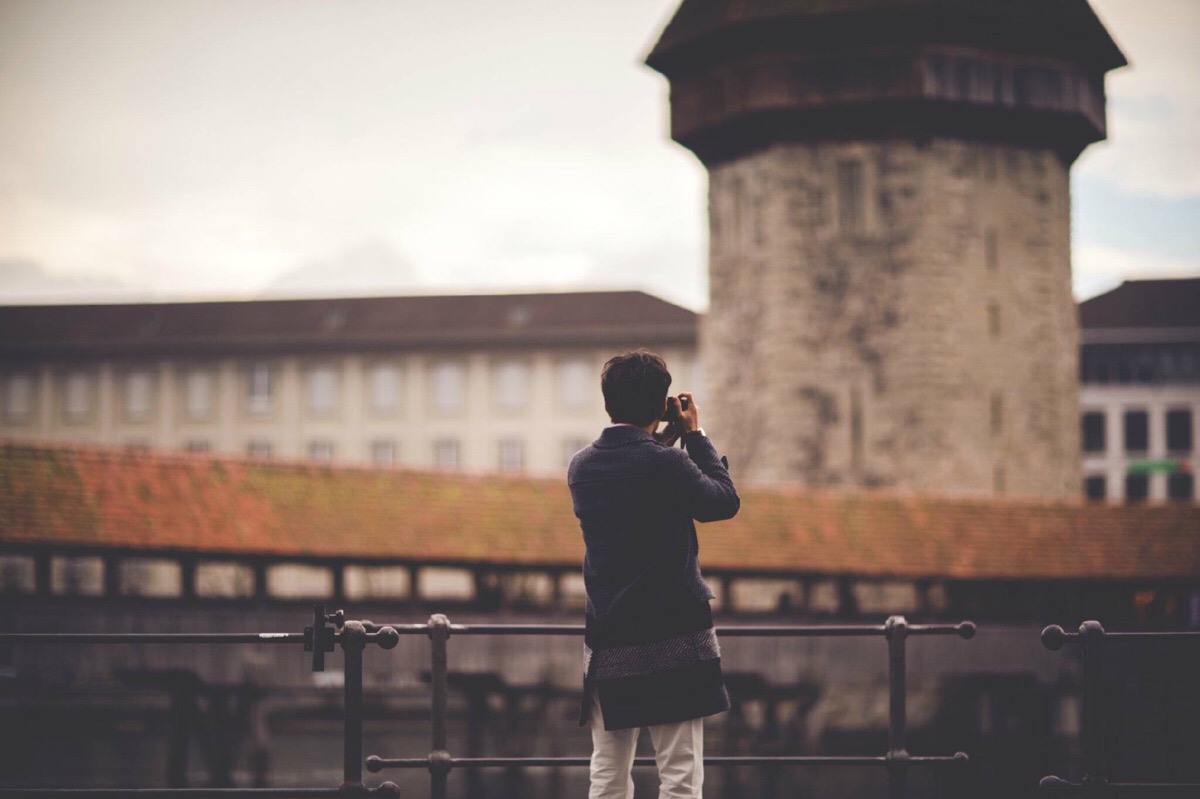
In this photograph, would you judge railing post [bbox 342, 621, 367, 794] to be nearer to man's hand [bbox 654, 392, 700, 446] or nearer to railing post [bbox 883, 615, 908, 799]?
man's hand [bbox 654, 392, 700, 446]

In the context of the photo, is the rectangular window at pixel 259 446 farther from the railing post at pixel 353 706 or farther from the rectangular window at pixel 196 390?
the railing post at pixel 353 706

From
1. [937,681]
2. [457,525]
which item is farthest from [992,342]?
[457,525]

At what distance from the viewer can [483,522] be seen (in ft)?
61.6

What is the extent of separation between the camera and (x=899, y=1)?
22375mm

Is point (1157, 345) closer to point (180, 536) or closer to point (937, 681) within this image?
point (937, 681)

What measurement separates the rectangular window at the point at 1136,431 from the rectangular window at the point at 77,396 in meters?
27.4

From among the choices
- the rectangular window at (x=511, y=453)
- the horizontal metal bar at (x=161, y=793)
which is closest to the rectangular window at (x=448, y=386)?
the rectangular window at (x=511, y=453)

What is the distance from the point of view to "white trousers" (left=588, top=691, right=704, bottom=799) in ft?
9.78

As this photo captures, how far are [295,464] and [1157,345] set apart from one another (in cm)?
3254

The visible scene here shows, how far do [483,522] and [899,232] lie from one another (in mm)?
7767

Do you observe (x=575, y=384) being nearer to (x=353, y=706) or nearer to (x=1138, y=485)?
(x=1138, y=485)

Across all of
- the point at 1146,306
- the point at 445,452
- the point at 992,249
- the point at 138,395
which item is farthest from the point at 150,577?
the point at 1146,306

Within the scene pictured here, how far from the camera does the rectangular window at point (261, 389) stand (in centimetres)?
4147

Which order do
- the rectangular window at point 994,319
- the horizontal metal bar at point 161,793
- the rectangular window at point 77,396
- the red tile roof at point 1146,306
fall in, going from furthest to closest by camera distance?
1. the red tile roof at point 1146,306
2. the rectangular window at point 77,396
3. the rectangular window at point 994,319
4. the horizontal metal bar at point 161,793
